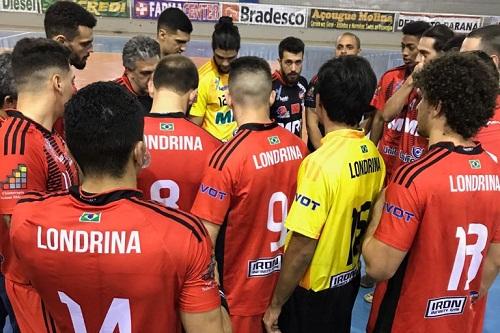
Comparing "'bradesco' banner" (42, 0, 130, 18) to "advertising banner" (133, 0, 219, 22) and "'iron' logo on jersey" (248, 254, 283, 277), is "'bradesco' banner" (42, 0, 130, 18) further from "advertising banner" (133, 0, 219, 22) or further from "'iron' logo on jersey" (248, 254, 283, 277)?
"'iron' logo on jersey" (248, 254, 283, 277)

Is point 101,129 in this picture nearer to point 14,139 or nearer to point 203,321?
point 203,321

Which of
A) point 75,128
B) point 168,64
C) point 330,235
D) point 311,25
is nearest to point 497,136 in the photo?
point 330,235

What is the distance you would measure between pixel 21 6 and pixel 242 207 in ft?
80.7

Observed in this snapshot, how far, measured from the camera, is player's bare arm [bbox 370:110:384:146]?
4480 mm

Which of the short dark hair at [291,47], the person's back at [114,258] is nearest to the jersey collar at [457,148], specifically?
the person's back at [114,258]

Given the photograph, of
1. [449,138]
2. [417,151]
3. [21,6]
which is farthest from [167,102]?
[21,6]

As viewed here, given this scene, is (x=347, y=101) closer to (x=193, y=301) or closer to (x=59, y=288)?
(x=193, y=301)

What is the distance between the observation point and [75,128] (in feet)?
5.01

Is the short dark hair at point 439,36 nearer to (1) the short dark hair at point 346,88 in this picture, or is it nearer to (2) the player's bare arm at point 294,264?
(1) the short dark hair at point 346,88

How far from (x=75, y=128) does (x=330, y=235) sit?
A: 1382mm

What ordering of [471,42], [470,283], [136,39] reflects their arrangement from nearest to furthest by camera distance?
[470,283]
[471,42]
[136,39]

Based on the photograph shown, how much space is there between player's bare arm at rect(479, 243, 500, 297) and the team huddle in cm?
1

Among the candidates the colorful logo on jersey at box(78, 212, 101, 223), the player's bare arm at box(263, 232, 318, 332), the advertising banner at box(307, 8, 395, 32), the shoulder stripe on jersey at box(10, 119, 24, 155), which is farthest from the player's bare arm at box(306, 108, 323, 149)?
the advertising banner at box(307, 8, 395, 32)

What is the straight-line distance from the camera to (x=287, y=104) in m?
5.29
